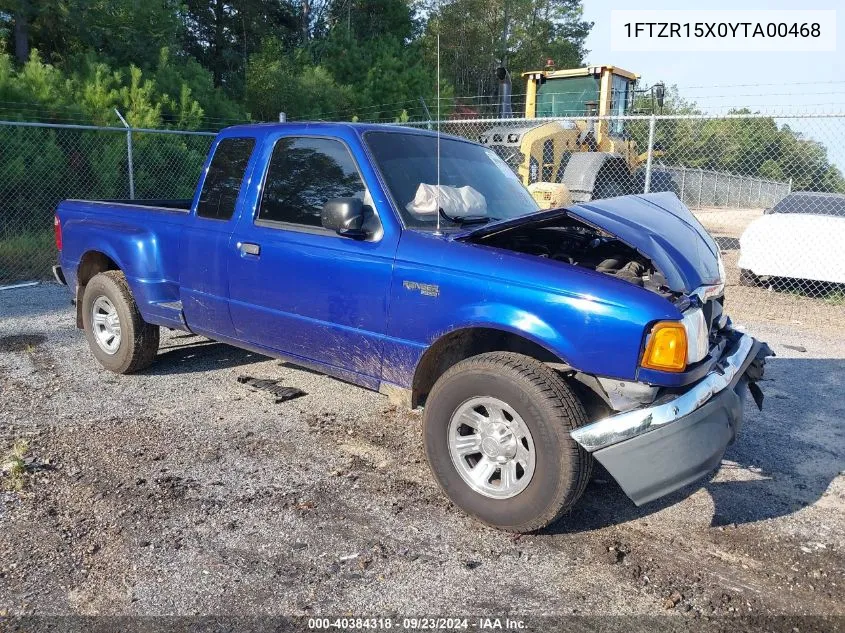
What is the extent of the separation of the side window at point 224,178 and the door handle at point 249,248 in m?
0.30

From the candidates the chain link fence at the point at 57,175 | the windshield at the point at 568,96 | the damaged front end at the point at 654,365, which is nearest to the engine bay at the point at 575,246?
the damaged front end at the point at 654,365

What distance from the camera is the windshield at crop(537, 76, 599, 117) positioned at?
46.2 feet

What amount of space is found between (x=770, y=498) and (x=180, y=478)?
3.27m

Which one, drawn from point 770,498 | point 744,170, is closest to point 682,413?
point 770,498

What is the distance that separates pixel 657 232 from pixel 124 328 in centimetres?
402

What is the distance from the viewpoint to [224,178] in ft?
15.7

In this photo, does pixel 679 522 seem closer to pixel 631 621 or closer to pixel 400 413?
pixel 631 621

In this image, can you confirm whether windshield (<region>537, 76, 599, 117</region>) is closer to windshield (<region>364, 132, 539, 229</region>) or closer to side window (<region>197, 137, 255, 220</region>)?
windshield (<region>364, 132, 539, 229</region>)

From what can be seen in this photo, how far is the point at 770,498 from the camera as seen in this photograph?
3836mm

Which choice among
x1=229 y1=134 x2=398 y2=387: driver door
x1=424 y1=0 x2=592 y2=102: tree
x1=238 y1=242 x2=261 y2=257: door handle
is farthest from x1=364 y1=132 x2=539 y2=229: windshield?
x1=424 y1=0 x2=592 y2=102: tree

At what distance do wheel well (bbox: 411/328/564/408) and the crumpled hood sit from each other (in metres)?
0.53

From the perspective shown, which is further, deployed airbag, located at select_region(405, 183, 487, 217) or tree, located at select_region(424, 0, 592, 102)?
tree, located at select_region(424, 0, 592, 102)

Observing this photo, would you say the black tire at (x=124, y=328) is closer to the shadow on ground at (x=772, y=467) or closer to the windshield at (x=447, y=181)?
the windshield at (x=447, y=181)

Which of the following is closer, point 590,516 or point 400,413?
point 590,516
